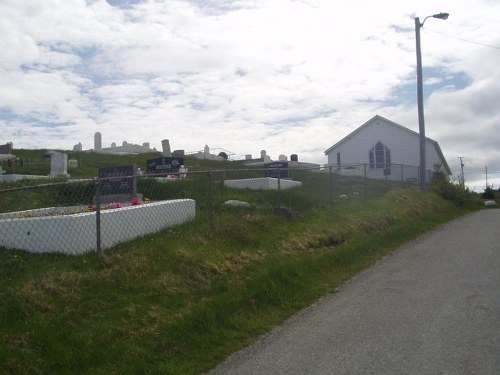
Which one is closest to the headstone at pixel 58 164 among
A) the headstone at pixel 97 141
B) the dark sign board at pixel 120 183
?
the dark sign board at pixel 120 183

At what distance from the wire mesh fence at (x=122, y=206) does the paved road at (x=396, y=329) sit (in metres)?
3.03

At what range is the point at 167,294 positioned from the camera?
6.66 metres

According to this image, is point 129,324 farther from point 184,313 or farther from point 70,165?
point 70,165

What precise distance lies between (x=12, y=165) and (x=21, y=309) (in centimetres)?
1666

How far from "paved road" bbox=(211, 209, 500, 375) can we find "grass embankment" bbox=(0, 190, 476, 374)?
375mm

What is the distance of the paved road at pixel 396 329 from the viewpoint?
482 centimetres

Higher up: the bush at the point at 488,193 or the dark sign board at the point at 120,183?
the dark sign board at the point at 120,183

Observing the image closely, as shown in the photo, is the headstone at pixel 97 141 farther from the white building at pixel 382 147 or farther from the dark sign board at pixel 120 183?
the dark sign board at pixel 120 183

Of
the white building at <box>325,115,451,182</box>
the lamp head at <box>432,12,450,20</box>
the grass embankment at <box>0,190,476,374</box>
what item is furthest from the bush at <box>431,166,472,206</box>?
the grass embankment at <box>0,190,476,374</box>

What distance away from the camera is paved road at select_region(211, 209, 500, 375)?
15.8 feet

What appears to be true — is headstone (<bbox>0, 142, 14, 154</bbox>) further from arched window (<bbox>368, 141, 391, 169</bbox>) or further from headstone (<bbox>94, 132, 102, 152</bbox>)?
arched window (<bbox>368, 141, 391, 169</bbox>)

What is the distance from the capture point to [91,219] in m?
8.09

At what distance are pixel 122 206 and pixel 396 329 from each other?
6037 mm

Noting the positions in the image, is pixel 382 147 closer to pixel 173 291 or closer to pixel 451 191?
pixel 451 191
